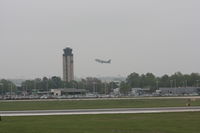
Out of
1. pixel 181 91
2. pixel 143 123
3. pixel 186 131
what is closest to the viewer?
pixel 186 131

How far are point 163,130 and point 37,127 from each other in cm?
1026

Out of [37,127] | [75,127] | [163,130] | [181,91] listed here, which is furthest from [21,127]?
[181,91]

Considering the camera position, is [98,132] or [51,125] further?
[51,125]

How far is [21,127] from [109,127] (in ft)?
23.9

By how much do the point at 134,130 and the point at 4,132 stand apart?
31.6 feet

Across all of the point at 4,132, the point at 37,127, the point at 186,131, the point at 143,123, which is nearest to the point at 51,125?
the point at 37,127

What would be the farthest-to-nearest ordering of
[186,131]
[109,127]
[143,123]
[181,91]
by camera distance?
[181,91] → [143,123] → [109,127] → [186,131]

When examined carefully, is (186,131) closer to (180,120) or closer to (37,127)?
(180,120)

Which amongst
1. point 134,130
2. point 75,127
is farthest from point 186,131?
point 75,127

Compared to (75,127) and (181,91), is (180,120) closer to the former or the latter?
(75,127)

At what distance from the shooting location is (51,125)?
35.5m

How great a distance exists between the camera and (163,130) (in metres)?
30.9

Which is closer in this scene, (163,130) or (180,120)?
(163,130)

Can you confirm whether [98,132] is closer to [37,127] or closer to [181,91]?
[37,127]
